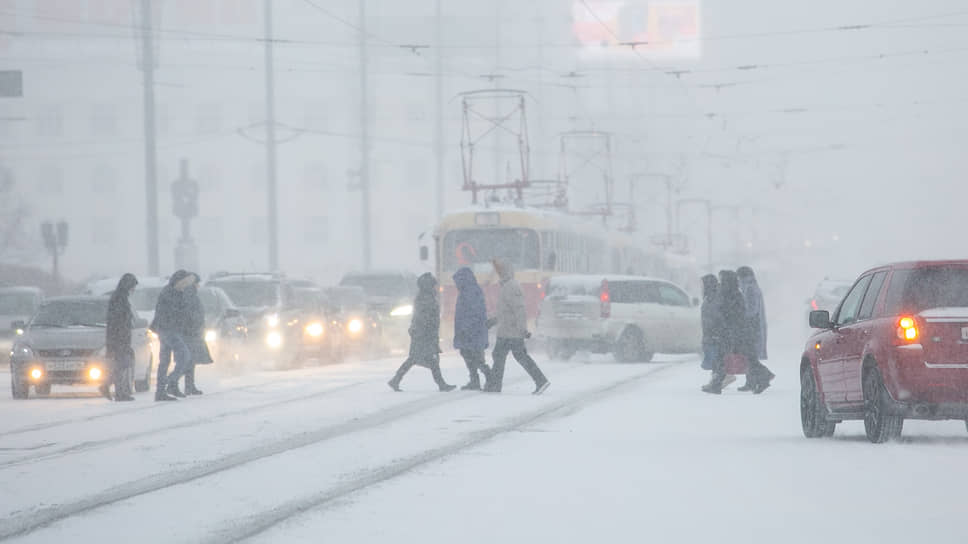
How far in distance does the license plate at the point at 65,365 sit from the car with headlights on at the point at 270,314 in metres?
7.54

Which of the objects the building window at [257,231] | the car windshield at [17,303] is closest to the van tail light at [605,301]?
the car windshield at [17,303]

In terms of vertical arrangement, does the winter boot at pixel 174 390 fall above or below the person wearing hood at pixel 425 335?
below

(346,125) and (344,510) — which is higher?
(346,125)

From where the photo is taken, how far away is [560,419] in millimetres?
18766

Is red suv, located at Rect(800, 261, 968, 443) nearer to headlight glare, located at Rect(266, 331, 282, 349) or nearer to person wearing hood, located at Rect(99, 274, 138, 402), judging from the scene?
person wearing hood, located at Rect(99, 274, 138, 402)

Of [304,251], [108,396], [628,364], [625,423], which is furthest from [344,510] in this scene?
[304,251]

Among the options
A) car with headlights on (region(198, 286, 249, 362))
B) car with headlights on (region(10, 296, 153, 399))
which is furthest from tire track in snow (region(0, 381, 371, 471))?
car with headlights on (region(198, 286, 249, 362))

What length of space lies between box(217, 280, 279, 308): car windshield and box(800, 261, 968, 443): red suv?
1919cm

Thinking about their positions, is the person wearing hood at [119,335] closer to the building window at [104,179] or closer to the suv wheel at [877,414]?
the suv wheel at [877,414]

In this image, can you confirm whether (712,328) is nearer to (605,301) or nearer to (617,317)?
(605,301)

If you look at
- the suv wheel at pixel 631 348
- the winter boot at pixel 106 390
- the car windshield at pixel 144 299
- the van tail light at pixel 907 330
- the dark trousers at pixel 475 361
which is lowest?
the suv wheel at pixel 631 348

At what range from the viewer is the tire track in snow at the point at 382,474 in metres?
9.94

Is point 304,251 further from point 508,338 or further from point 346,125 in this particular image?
point 508,338

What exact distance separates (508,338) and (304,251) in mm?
85633
